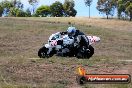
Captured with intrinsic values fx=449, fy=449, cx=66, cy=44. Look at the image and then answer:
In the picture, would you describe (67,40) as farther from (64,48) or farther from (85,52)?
(85,52)

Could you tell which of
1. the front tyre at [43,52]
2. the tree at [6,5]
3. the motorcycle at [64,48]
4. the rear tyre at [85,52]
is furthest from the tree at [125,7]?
the rear tyre at [85,52]

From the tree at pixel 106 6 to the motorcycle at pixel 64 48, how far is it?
10310 cm

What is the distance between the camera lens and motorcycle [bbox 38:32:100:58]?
19453 millimetres

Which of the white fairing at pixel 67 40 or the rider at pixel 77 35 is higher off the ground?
the rider at pixel 77 35

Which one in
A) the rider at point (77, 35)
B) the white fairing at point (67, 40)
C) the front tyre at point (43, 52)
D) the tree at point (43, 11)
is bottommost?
the tree at point (43, 11)

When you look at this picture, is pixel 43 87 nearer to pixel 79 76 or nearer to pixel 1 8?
pixel 79 76

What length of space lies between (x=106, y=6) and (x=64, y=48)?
349 ft

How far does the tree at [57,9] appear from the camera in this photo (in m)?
117

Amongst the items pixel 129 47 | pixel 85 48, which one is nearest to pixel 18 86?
pixel 85 48

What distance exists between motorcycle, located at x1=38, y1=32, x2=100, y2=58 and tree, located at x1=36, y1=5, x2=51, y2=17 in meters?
97.6

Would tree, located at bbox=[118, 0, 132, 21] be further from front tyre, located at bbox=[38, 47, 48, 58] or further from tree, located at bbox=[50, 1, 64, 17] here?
front tyre, located at bbox=[38, 47, 48, 58]

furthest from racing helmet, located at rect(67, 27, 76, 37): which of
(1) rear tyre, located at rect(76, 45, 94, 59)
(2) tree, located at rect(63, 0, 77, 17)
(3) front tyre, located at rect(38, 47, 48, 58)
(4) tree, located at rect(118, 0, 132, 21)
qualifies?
(2) tree, located at rect(63, 0, 77, 17)

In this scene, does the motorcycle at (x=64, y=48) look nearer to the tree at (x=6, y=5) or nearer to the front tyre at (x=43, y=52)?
the front tyre at (x=43, y=52)

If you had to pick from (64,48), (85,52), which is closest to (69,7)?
(64,48)
